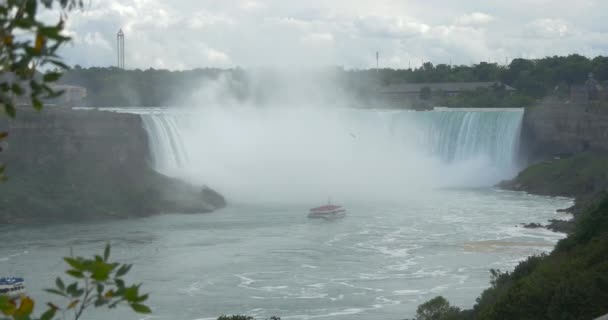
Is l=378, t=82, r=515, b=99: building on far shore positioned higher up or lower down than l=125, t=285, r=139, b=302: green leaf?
higher up

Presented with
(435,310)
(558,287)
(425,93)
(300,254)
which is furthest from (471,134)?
(558,287)

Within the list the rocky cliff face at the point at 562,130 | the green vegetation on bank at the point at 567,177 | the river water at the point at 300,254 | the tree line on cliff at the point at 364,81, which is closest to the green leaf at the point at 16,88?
the river water at the point at 300,254

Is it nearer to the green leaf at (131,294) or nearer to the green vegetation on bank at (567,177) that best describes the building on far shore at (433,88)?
the green vegetation on bank at (567,177)

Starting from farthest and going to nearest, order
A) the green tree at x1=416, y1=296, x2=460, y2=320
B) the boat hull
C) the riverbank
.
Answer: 1. the riverbank
2. the boat hull
3. the green tree at x1=416, y1=296, x2=460, y2=320

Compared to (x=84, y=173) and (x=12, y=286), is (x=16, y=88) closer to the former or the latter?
(x=12, y=286)

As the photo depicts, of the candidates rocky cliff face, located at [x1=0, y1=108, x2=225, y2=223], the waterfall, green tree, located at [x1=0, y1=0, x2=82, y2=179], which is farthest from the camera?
the waterfall

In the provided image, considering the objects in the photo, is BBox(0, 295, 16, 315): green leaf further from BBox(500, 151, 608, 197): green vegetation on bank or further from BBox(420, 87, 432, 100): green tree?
BBox(420, 87, 432, 100): green tree

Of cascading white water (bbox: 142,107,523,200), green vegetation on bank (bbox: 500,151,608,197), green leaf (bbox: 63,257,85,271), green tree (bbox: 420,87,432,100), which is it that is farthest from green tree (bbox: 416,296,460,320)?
green tree (bbox: 420,87,432,100)

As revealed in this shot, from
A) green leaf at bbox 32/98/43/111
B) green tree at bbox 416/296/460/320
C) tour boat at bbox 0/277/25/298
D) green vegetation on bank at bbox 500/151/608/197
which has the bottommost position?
tour boat at bbox 0/277/25/298
